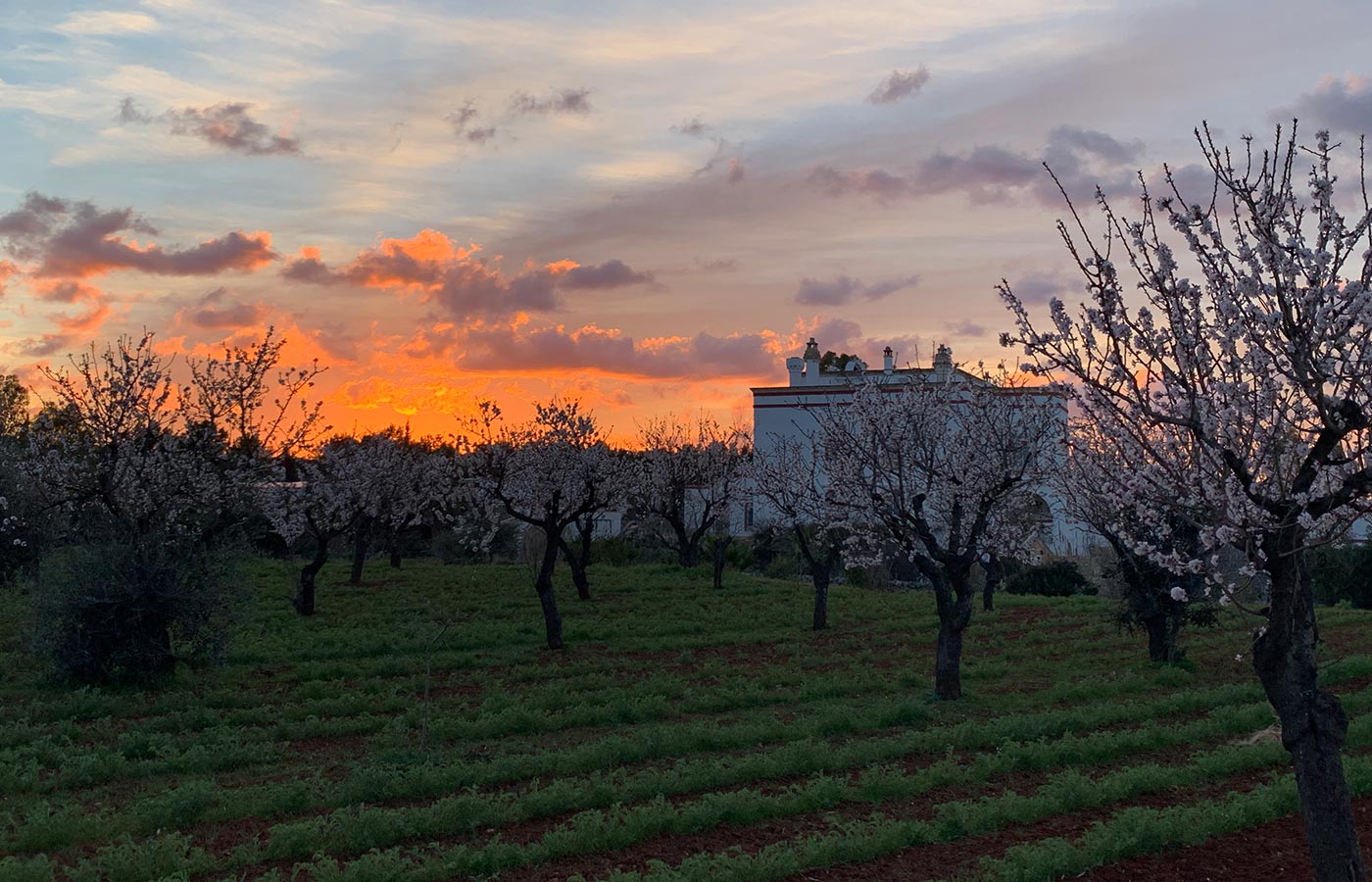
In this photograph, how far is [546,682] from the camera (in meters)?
21.4

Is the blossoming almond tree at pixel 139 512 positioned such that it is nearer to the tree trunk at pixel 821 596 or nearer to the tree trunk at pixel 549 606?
the tree trunk at pixel 549 606

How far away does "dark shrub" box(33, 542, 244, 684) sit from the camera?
65.8 ft

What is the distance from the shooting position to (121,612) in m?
20.3

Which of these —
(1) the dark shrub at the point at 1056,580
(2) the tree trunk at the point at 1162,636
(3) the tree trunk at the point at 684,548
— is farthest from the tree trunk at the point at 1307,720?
(3) the tree trunk at the point at 684,548

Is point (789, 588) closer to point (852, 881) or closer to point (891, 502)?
point (891, 502)

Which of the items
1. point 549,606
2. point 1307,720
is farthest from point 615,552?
point 1307,720

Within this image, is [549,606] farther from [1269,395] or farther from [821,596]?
[1269,395]

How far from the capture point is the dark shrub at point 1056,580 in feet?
144

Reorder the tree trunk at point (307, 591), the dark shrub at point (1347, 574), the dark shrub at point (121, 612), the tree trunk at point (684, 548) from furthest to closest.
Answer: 1. the tree trunk at point (684, 548)
2. the dark shrub at point (1347, 574)
3. the tree trunk at point (307, 591)
4. the dark shrub at point (121, 612)

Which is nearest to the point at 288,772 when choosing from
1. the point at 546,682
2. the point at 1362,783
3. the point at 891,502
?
the point at 546,682

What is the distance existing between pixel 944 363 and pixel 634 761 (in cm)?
1767

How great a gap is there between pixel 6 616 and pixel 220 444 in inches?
388

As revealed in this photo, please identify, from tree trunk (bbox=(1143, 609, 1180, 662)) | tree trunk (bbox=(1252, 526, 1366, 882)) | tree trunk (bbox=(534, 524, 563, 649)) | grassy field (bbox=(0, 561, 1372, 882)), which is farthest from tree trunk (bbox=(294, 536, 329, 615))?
tree trunk (bbox=(1252, 526, 1366, 882))

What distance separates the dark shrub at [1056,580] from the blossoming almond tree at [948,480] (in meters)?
22.8
